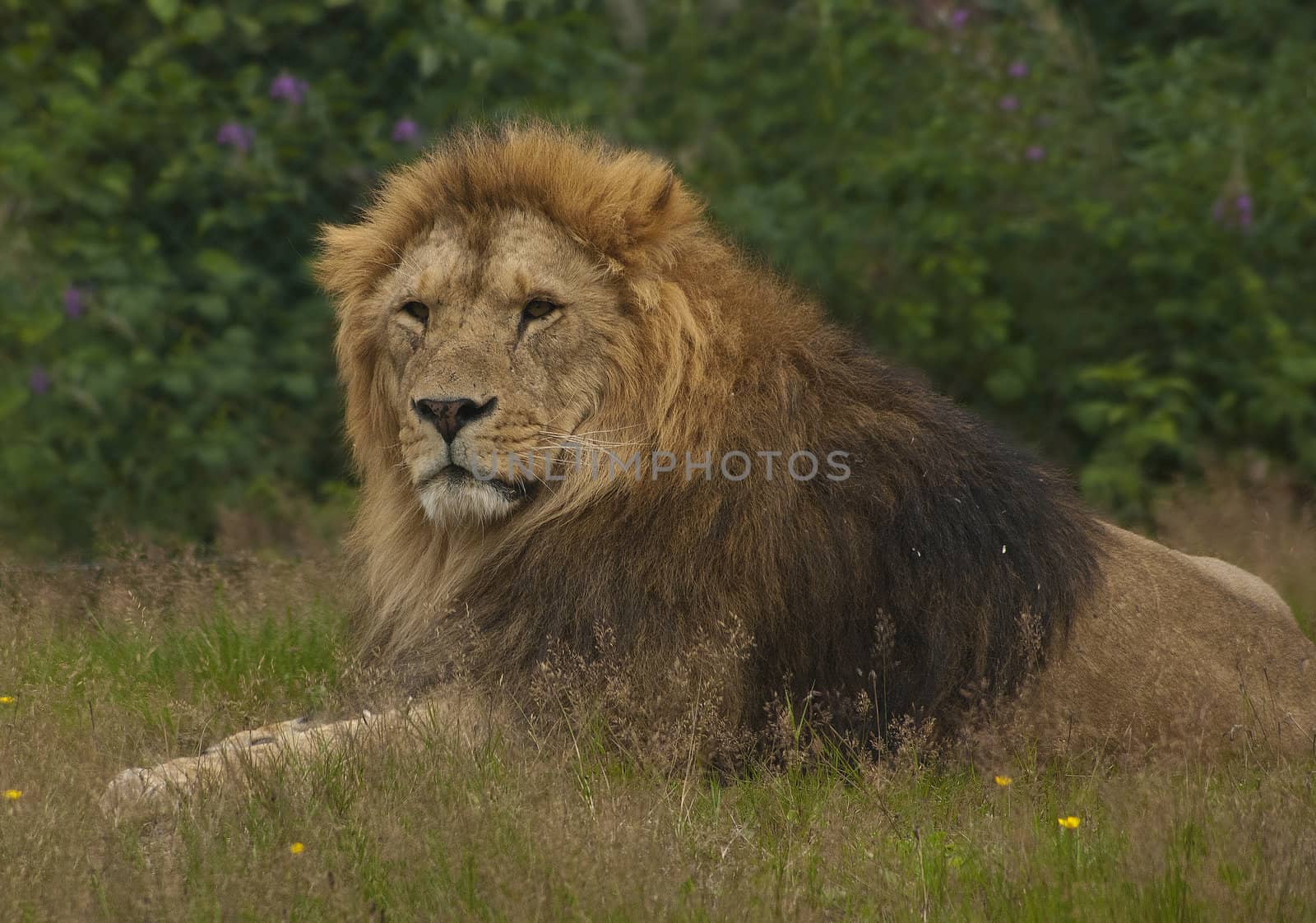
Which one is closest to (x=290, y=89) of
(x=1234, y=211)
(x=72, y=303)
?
(x=72, y=303)

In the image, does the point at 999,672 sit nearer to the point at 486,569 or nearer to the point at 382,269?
the point at 486,569

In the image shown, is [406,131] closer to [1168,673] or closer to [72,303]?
[72,303]

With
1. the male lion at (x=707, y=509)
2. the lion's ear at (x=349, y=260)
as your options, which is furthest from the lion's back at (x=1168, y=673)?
the lion's ear at (x=349, y=260)

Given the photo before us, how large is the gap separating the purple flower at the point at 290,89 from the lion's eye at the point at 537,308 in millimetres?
3980

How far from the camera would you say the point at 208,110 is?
7609mm

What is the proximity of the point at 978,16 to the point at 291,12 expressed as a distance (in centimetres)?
439

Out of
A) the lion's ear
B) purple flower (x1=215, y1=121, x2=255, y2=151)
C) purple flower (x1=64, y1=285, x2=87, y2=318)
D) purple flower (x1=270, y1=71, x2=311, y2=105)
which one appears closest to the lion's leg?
the lion's ear

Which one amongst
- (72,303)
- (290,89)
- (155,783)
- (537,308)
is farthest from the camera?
(290,89)

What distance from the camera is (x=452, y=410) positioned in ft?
12.8

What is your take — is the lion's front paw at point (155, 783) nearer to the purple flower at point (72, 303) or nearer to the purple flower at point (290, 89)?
the purple flower at point (72, 303)

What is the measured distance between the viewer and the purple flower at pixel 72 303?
7113mm

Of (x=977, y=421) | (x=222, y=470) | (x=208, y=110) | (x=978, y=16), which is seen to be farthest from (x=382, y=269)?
(x=978, y=16)

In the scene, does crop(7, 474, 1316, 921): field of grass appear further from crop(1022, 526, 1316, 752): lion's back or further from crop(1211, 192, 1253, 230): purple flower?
crop(1211, 192, 1253, 230): purple flower

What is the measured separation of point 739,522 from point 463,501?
→ 0.66 metres
